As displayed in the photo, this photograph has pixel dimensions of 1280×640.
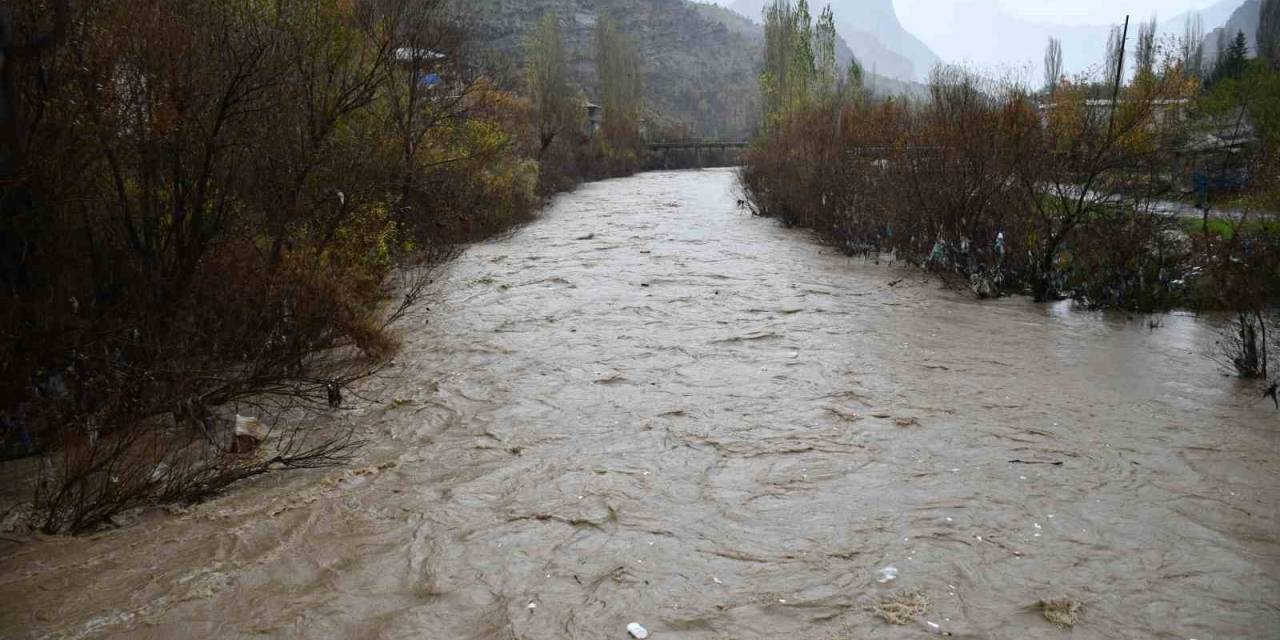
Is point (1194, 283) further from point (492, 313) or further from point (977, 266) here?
point (492, 313)

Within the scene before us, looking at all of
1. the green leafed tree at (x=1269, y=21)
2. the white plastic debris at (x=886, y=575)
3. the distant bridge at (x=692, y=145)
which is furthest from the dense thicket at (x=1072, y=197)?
the distant bridge at (x=692, y=145)

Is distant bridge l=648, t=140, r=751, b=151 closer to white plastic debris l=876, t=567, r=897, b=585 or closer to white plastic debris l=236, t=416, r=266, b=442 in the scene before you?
white plastic debris l=236, t=416, r=266, b=442

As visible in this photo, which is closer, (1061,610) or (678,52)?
(1061,610)

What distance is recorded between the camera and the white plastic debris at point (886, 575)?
5.14m

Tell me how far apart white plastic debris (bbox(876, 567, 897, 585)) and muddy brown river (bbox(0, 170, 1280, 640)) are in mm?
54

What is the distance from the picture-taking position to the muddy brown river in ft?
15.8

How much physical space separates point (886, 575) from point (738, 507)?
4.24ft

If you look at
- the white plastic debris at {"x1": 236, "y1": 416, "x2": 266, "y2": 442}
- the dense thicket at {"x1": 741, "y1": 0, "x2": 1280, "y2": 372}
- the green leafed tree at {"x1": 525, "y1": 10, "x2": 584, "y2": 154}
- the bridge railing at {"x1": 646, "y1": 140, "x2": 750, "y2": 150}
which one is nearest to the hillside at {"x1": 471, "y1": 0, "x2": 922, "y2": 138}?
the bridge railing at {"x1": 646, "y1": 140, "x2": 750, "y2": 150}

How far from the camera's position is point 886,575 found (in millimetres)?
5199

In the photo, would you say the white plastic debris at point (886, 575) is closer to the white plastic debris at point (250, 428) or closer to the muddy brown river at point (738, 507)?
the muddy brown river at point (738, 507)

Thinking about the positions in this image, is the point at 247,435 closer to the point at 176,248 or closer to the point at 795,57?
the point at 176,248

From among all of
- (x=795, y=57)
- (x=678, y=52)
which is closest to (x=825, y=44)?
(x=795, y=57)

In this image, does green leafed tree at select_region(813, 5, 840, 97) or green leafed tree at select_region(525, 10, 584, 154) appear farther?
green leafed tree at select_region(813, 5, 840, 97)

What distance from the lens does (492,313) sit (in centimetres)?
1349
